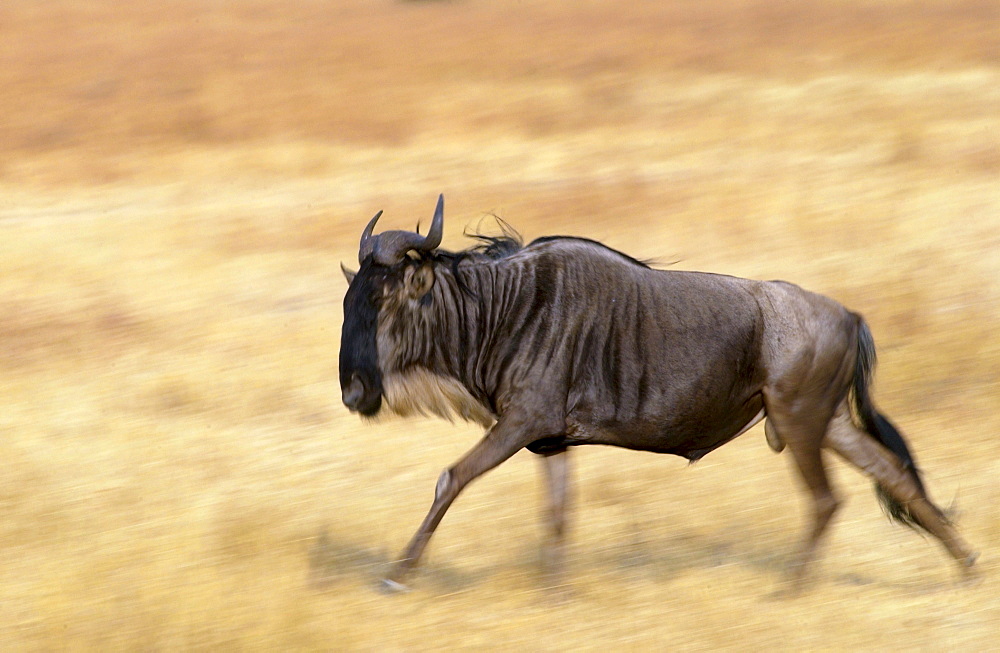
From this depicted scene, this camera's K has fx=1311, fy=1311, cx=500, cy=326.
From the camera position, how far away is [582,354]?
20.4 ft

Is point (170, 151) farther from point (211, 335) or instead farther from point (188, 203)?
point (211, 335)

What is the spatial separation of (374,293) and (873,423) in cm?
263

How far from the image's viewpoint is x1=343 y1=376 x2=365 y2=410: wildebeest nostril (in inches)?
241

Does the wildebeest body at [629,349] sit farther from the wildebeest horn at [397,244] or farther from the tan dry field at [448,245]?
the tan dry field at [448,245]

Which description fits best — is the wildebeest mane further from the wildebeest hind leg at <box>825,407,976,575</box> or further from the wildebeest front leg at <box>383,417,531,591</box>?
the wildebeest hind leg at <box>825,407,976,575</box>

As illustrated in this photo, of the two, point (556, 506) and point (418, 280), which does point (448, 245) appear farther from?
point (418, 280)

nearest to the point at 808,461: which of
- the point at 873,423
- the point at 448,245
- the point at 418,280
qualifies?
the point at 873,423

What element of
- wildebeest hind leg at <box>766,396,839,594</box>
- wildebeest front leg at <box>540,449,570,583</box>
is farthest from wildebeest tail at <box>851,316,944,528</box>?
wildebeest front leg at <box>540,449,570,583</box>

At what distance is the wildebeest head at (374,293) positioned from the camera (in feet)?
19.7

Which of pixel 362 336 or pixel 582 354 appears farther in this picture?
pixel 582 354

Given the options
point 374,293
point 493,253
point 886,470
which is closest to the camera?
point 374,293

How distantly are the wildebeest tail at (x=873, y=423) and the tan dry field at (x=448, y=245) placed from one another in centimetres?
32

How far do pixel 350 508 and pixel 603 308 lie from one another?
225 cm

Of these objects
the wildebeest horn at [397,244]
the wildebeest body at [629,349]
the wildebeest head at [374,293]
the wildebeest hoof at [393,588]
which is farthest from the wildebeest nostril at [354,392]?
the wildebeest hoof at [393,588]
